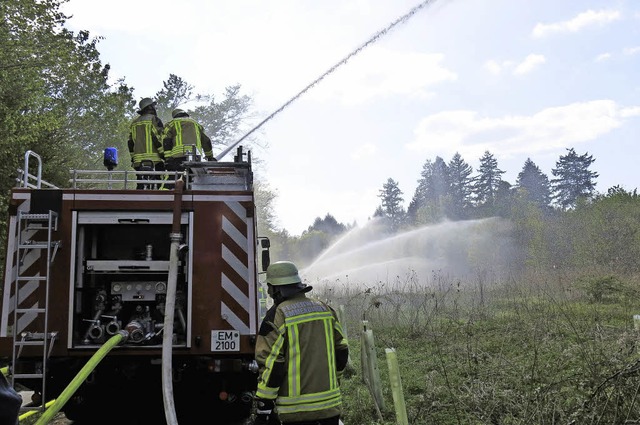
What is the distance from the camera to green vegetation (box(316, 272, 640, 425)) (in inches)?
152

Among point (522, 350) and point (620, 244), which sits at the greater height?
point (620, 244)

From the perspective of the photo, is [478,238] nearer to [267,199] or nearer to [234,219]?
[267,199]

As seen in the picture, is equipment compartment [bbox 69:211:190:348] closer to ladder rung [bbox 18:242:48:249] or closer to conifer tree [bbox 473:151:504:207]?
ladder rung [bbox 18:242:48:249]

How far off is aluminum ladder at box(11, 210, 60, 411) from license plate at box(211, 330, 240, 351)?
1424mm

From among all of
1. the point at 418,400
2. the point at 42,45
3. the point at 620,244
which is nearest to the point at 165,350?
the point at 418,400

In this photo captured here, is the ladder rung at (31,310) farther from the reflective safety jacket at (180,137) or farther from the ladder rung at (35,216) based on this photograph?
the reflective safety jacket at (180,137)

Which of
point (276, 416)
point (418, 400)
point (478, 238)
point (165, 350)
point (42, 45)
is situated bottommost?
point (418, 400)

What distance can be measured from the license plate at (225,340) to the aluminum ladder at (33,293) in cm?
142

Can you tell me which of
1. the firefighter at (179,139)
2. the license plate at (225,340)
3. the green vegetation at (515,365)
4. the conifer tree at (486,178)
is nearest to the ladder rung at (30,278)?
the license plate at (225,340)

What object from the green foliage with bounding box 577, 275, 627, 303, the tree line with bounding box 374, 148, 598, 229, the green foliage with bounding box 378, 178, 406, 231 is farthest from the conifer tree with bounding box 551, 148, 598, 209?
the green foliage with bounding box 577, 275, 627, 303

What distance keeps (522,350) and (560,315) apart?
5.23 feet

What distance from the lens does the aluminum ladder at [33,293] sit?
15.5 ft

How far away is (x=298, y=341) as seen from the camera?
10.8 ft

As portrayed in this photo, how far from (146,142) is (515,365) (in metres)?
5.32
